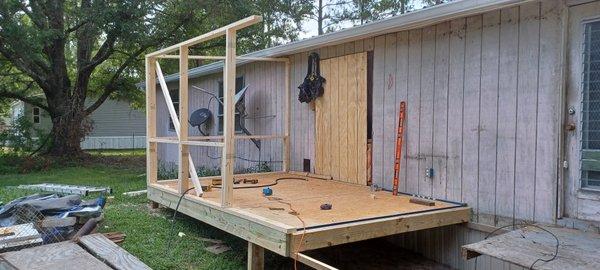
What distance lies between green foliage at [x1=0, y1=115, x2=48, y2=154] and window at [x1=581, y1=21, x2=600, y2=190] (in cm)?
1449

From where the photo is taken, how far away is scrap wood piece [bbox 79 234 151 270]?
3.52 m

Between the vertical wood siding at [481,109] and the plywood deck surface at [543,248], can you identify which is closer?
the plywood deck surface at [543,248]

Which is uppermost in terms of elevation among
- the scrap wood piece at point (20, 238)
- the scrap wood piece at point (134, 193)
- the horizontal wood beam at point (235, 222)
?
the horizontal wood beam at point (235, 222)

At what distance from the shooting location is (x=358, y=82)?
18.9 ft

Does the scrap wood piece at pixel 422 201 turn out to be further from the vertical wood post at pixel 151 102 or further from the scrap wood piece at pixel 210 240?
the vertical wood post at pixel 151 102

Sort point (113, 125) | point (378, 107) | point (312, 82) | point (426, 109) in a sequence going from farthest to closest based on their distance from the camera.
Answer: point (113, 125), point (312, 82), point (378, 107), point (426, 109)

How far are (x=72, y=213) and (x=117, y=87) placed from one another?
11348mm

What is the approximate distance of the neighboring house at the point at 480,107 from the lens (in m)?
3.62

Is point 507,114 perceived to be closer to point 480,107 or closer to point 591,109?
point 480,107

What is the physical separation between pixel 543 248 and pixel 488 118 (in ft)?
4.50

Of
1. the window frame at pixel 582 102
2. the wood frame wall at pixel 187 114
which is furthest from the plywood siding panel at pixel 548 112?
the wood frame wall at pixel 187 114

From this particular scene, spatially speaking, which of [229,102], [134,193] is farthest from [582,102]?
[134,193]

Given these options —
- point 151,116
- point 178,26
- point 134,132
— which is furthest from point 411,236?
point 134,132

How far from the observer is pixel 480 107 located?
169 inches
